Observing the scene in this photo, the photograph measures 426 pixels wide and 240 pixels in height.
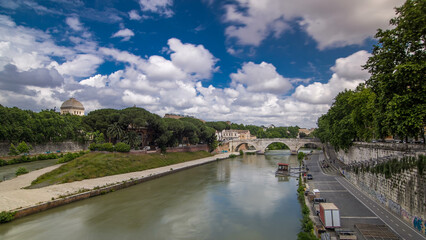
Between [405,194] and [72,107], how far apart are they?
97213 mm

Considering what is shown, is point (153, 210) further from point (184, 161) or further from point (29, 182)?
point (184, 161)

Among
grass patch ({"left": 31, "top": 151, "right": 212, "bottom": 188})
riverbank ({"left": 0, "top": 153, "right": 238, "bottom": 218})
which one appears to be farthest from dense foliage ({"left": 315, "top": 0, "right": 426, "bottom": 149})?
grass patch ({"left": 31, "top": 151, "right": 212, "bottom": 188})

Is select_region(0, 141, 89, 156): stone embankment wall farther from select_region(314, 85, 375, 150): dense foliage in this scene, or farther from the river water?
select_region(314, 85, 375, 150): dense foliage

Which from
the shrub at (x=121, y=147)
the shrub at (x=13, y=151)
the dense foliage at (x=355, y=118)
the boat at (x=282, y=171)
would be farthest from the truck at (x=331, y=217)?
the shrub at (x=13, y=151)

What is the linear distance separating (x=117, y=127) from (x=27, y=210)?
75.3 ft

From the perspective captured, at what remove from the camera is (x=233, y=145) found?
3059 inches

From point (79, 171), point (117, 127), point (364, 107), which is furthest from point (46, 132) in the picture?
point (364, 107)

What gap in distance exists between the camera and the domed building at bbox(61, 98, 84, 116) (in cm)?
8875

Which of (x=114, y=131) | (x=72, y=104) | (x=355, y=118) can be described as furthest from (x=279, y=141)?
(x=72, y=104)

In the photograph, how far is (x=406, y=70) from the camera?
13.6m

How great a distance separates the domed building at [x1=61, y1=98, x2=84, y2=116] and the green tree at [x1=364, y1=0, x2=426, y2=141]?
310ft

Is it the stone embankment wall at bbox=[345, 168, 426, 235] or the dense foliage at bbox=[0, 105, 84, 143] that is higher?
the dense foliage at bbox=[0, 105, 84, 143]

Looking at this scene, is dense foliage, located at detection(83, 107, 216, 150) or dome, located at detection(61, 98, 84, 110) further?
dome, located at detection(61, 98, 84, 110)

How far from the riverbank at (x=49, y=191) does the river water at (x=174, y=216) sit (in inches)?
28.4
